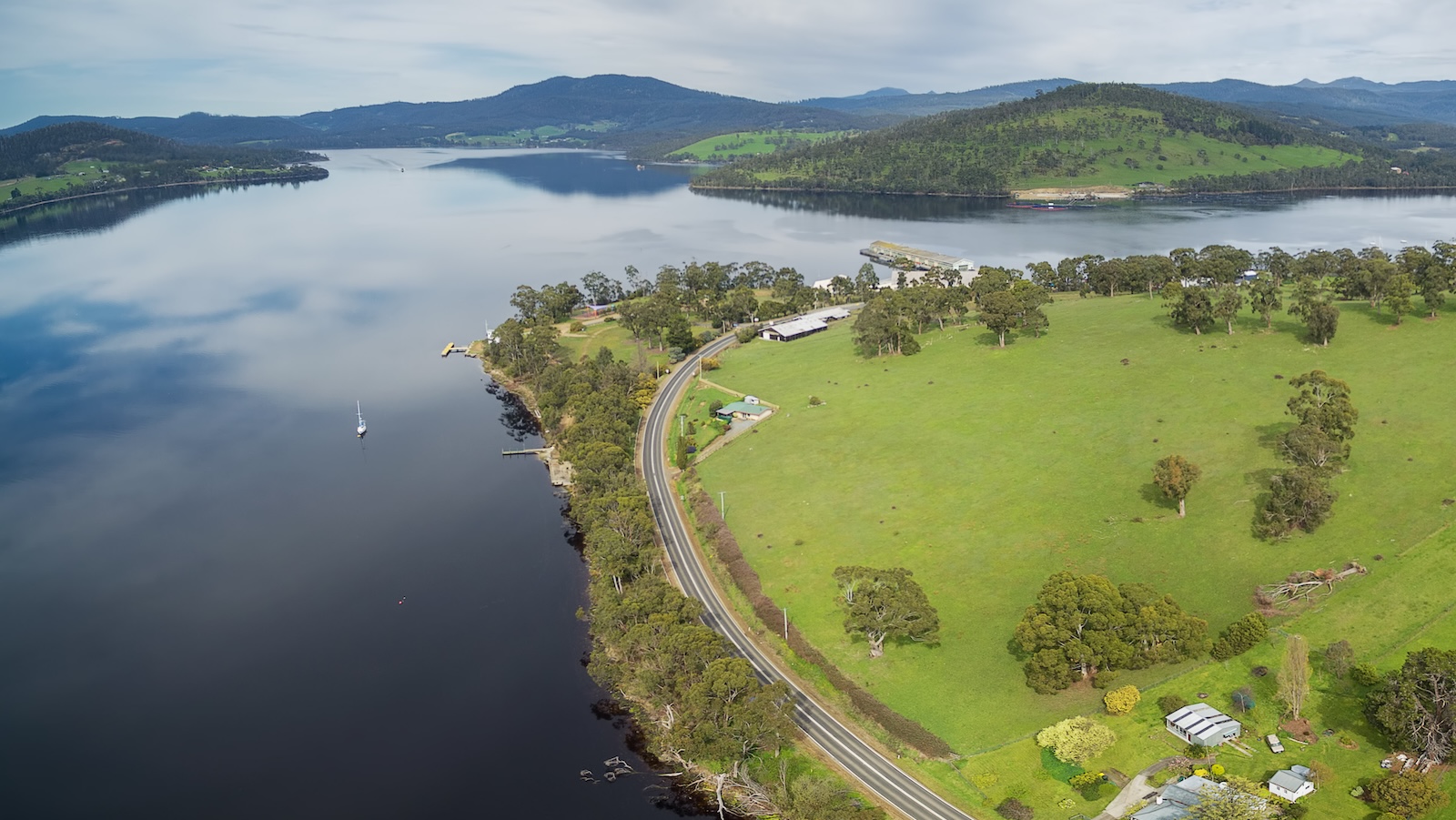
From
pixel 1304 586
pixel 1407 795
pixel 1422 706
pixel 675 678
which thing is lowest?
pixel 675 678

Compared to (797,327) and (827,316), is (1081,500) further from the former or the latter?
(827,316)

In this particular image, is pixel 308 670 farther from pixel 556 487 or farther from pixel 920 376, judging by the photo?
pixel 920 376

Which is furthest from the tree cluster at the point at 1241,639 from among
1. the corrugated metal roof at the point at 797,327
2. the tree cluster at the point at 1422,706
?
the corrugated metal roof at the point at 797,327

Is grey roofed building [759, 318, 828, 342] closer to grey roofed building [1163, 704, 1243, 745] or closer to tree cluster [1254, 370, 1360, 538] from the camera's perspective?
tree cluster [1254, 370, 1360, 538]

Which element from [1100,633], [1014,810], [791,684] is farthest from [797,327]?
[1014,810]

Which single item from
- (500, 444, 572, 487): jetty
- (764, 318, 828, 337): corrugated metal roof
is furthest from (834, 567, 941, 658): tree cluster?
(764, 318, 828, 337): corrugated metal roof

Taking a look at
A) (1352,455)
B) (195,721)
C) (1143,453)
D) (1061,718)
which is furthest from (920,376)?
(195,721)
